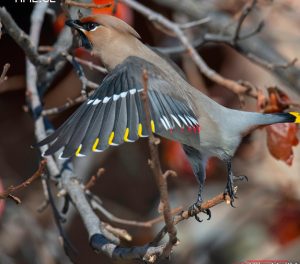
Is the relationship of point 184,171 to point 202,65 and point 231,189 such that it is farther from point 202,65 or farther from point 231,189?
point 231,189

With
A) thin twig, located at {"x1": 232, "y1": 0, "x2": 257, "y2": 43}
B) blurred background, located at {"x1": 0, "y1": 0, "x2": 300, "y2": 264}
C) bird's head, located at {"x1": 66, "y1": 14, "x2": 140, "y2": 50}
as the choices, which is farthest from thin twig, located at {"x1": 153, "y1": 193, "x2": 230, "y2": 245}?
blurred background, located at {"x1": 0, "y1": 0, "x2": 300, "y2": 264}

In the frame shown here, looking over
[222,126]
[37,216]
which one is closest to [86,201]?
[222,126]

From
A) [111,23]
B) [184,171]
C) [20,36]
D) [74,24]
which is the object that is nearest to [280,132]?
[111,23]

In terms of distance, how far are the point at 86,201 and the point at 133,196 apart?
9.53ft

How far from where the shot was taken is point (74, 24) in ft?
8.82

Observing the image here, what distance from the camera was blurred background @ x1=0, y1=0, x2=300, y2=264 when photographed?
3922 millimetres

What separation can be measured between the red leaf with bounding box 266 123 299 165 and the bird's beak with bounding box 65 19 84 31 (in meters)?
0.93

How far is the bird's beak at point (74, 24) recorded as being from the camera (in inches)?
104

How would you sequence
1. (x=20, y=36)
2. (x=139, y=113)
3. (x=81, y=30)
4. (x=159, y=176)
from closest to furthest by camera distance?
(x=159, y=176)
(x=139, y=113)
(x=20, y=36)
(x=81, y=30)

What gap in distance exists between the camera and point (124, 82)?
2.48 metres

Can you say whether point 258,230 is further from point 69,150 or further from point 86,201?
point 69,150

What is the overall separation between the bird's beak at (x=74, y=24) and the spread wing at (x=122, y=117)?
0.24m

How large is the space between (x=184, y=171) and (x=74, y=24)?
168cm

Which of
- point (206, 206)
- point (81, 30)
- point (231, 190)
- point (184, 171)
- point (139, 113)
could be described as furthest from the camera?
point (184, 171)
